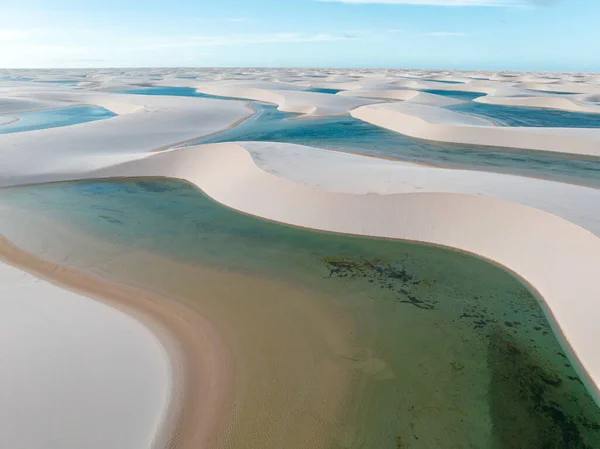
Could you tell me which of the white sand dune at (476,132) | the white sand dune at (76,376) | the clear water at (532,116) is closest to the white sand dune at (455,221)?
the white sand dune at (76,376)

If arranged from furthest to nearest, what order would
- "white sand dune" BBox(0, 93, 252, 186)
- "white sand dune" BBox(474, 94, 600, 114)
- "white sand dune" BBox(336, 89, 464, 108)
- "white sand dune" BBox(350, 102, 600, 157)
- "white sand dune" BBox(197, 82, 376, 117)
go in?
"white sand dune" BBox(336, 89, 464, 108) → "white sand dune" BBox(474, 94, 600, 114) → "white sand dune" BBox(197, 82, 376, 117) → "white sand dune" BBox(350, 102, 600, 157) → "white sand dune" BBox(0, 93, 252, 186)

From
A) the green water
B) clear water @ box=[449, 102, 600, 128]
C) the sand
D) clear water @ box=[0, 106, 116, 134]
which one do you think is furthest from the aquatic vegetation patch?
clear water @ box=[0, 106, 116, 134]

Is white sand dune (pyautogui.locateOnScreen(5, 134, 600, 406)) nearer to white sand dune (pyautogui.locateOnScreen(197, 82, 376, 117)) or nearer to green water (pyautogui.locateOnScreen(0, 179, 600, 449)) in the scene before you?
green water (pyautogui.locateOnScreen(0, 179, 600, 449))

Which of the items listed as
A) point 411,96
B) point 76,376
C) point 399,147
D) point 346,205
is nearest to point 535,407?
point 76,376

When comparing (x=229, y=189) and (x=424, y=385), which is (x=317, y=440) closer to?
(x=424, y=385)

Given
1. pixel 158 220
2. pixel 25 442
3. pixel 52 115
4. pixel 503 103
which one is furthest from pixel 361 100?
pixel 25 442

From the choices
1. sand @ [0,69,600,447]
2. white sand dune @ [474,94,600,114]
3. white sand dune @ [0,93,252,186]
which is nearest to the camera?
sand @ [0,69,600,447]

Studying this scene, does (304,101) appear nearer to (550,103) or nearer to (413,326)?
(550,103)
